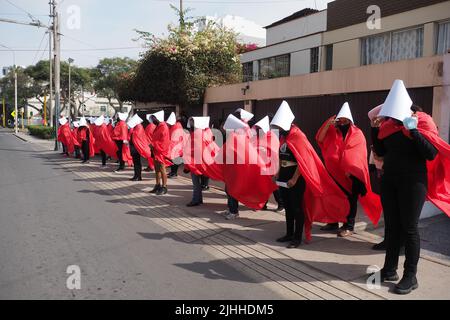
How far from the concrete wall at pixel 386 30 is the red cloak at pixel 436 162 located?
8.65 m

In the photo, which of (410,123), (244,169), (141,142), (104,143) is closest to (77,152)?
(104,143)

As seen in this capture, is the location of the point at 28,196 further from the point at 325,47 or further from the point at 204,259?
the point at 325,47

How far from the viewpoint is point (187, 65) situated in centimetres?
1627

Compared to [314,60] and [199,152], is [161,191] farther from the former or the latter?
[314,60]

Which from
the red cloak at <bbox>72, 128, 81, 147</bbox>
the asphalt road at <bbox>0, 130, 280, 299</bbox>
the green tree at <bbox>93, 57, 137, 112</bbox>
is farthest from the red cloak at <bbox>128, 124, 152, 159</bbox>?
the green tree at <bbox>93, 57, 137, 112</bbox>

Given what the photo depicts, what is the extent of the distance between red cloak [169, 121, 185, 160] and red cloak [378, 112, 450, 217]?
5855 mm

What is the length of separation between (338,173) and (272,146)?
1.18 metres

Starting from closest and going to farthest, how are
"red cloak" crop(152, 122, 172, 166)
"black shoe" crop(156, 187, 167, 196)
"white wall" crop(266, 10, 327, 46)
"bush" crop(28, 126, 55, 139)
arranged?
"red cloak" crop(152, 122, 172, 166), "black shoe" crop(156, 187, 167, 196), "white wall" crop(266, 10, 327, 46), "bush" crop(28, 126, 55, 139)

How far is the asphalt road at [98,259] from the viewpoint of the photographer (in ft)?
14.0

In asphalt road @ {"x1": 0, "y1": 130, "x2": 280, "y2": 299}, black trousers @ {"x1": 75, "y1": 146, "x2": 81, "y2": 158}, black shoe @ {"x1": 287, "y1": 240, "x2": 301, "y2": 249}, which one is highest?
black trousers @ {"x1": 75, "y1": 146, "x2": 81, "y2": 158}

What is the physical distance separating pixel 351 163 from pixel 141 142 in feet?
Answer: 22.0

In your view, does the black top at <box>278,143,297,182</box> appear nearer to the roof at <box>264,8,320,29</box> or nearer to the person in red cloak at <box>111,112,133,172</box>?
the person in red cloak at <box>111,112,133,172</box>

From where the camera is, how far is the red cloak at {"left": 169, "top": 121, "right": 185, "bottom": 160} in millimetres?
9680

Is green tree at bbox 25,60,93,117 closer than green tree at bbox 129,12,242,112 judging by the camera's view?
No
